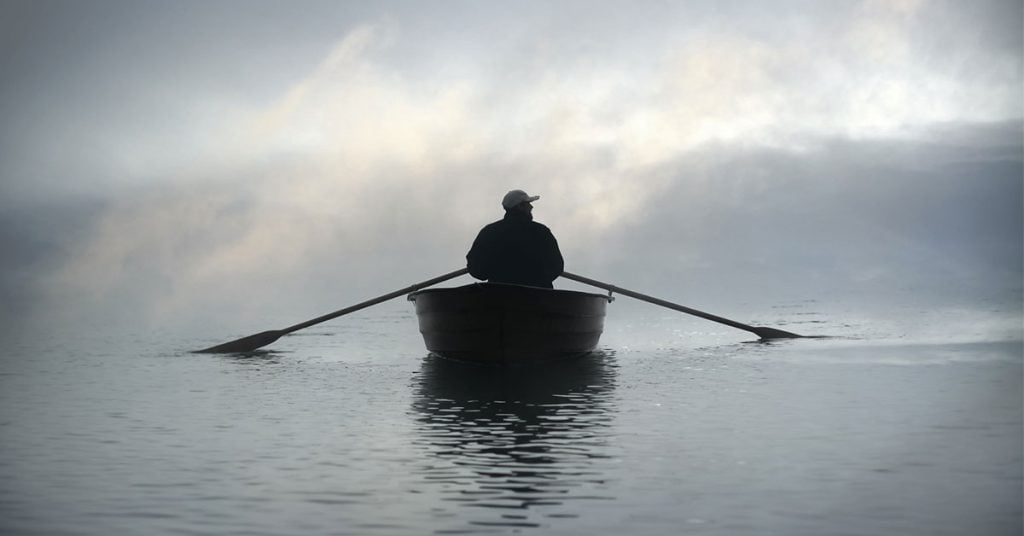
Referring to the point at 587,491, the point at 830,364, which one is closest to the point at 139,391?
the point at 587,491

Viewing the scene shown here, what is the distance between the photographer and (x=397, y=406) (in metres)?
10.6

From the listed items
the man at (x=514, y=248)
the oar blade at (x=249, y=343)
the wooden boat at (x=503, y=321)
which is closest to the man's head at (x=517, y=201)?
the man at (x=514, y=248)

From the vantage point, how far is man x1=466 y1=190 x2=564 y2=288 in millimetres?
14547

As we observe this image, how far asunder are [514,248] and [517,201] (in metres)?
0.64

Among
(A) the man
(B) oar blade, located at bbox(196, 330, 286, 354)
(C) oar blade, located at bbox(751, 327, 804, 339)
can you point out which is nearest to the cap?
(A) the man

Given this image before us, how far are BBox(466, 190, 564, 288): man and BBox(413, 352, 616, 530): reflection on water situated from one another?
4.33 ft

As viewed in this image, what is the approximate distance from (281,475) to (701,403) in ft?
16.5

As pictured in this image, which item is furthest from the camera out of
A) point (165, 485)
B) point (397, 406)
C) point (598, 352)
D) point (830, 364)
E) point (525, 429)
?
point (598, 352)

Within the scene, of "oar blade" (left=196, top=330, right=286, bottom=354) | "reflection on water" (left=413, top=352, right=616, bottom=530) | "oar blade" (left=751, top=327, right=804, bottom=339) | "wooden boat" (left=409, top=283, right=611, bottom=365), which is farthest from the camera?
"oar blade" (left=751, top=327, right=804, bottom=339)

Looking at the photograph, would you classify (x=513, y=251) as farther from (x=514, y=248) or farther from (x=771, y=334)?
(x=771, y=334)

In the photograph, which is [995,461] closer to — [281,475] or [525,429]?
[525,429]

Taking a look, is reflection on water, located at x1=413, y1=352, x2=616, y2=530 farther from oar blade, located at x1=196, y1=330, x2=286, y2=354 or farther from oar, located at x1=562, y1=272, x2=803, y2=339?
oar blade, located at x1=196, y1=330, x2=286, y2=354

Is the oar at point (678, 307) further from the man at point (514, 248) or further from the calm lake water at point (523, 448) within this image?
the man at point (514, 248)

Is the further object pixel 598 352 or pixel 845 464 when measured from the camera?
pixel 598 352
